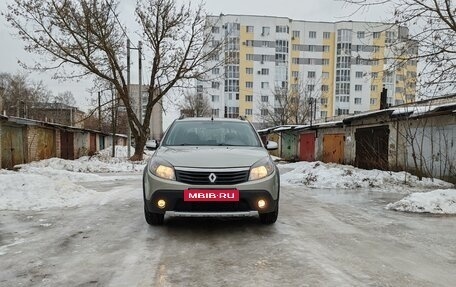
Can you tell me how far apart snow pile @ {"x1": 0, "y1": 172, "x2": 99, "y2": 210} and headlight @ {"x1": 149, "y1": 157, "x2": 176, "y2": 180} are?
327 cm

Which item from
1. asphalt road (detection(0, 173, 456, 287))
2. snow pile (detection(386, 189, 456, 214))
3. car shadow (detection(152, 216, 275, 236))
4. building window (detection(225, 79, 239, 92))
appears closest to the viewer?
asphalt road (detection(0, 173, 456, 287))

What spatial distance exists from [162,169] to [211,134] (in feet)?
4.67

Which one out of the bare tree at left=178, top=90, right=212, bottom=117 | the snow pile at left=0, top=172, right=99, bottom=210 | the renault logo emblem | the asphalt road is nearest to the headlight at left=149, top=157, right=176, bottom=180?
the renault logo emblem

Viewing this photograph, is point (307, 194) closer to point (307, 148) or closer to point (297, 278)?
point (297, 278)

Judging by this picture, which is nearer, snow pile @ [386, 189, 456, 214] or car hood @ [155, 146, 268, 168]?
car hood @ [155, 146, 268, 168]

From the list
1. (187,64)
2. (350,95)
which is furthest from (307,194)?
(350,95)

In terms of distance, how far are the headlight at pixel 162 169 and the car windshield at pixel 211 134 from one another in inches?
35.7

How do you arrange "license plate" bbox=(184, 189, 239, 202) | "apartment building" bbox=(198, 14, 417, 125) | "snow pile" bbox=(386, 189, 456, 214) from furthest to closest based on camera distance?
1. "apartment building" bbox=(198, 14, 417, 125)
2. "snow pile" bbox=(386, 189, 456, 214)
3. "license plate" bbox=(184, 189, 239, 202)

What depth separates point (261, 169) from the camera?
5164 mm

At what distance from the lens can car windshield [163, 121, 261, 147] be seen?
6152 millimetres

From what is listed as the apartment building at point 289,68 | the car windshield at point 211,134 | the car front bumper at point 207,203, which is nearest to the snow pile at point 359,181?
the car windshield at point 211,134

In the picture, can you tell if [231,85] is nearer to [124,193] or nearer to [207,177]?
[124,193]

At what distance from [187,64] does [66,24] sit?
761cm

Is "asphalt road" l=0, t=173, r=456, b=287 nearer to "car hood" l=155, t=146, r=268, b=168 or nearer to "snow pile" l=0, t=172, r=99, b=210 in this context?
"snow pile" l=0, t=172, r=99, b=210
